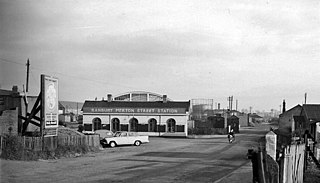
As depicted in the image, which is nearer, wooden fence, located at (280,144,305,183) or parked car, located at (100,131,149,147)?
wooden fence, located at (280,144,305,183)

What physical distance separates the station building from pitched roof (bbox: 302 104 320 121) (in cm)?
1896

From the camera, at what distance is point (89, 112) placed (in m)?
59.0

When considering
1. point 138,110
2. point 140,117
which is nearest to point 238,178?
point 140,117

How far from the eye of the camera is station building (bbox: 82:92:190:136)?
5744 cm

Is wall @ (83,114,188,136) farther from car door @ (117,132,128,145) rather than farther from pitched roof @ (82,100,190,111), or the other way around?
car door @ (117,132,128,145)

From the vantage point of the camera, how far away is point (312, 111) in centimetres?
6200

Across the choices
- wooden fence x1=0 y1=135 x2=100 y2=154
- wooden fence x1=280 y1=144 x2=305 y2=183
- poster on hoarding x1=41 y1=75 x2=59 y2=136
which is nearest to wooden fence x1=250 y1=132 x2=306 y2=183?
wooden fence x1=280 y1=144 x2=305 y2=183

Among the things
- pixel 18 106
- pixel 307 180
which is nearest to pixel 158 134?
pixel 18 106

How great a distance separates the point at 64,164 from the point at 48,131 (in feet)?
16.4

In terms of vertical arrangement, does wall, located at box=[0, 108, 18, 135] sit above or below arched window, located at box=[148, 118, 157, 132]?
above

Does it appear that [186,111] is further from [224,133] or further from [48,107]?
[48,107]

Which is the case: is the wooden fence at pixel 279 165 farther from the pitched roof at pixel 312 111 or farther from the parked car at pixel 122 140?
the pitched roof at pixel 312 111

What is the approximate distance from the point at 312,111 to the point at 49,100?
47.8 m

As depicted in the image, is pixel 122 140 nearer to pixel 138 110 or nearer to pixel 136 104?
pixel 138 110
